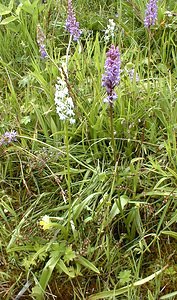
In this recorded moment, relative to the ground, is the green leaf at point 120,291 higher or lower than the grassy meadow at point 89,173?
lower

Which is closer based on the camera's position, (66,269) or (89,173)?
(66,269)

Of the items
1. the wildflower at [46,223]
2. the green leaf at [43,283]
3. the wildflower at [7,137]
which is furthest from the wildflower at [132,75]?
the green leaf at [43,283]

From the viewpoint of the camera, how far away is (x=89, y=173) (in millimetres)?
2121

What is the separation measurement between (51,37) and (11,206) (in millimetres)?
1039

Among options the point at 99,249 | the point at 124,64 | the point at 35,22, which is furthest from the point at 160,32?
the point at 99,249

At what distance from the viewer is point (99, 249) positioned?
1.87 m

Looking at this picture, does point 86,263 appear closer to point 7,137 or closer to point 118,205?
point 118,205

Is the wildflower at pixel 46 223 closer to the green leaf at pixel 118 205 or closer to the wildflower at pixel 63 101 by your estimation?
the green leaf at pixel 118 205

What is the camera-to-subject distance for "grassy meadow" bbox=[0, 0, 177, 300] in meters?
1.84

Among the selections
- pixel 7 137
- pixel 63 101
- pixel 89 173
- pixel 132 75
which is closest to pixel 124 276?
pixel 89 173

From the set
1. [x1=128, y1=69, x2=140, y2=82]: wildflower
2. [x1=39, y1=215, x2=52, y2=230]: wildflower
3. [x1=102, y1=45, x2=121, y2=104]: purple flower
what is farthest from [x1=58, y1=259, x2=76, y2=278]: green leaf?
[x1=128, y1=69, x2=140, y2=82]: wildflower

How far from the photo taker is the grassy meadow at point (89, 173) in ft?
6.04

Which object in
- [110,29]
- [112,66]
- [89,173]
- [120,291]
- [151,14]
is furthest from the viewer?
[110,29]

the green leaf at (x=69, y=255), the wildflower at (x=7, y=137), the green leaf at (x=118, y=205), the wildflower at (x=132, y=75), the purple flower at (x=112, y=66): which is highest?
the purple flower at (x=112, y=66)
